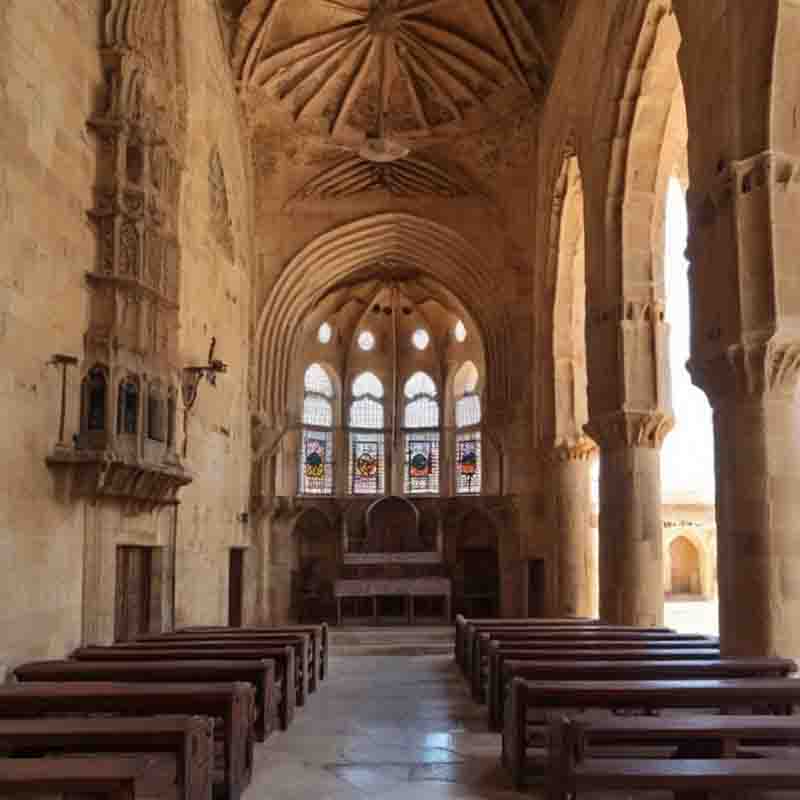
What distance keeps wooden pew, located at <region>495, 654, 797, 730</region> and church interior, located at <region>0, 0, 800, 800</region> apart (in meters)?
0.04

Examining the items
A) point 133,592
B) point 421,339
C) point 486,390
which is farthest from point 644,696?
point 421,339

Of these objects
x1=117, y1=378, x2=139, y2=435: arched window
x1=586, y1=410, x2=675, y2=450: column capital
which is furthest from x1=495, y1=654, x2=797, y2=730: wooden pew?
x1=586, y1=410, x2=675, y2=450: column capital

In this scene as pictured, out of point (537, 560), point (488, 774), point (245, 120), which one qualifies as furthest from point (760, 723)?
point (245, 120)

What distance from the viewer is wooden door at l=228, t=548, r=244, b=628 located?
2438 centimetres

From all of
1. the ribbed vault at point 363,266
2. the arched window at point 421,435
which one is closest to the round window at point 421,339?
the arched window at point 421,435

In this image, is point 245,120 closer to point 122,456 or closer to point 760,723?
point 122,456

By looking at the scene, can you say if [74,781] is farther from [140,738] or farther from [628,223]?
[628,223]

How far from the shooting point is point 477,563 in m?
33.0

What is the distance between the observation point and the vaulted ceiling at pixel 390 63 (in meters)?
23.8

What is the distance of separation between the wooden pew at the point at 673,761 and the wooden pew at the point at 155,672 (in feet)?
10.9

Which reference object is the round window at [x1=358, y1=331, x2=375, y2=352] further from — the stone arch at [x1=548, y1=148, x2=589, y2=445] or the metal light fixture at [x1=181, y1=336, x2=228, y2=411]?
the metal light fixture at [x1=181, y1=336, x2=228, y2=411]

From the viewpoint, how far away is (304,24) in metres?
24.7

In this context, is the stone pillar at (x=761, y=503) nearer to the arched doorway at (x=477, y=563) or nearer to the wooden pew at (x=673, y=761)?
the wooden pew at (x=673, y=761)

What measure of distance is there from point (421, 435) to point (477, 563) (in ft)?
19.5
